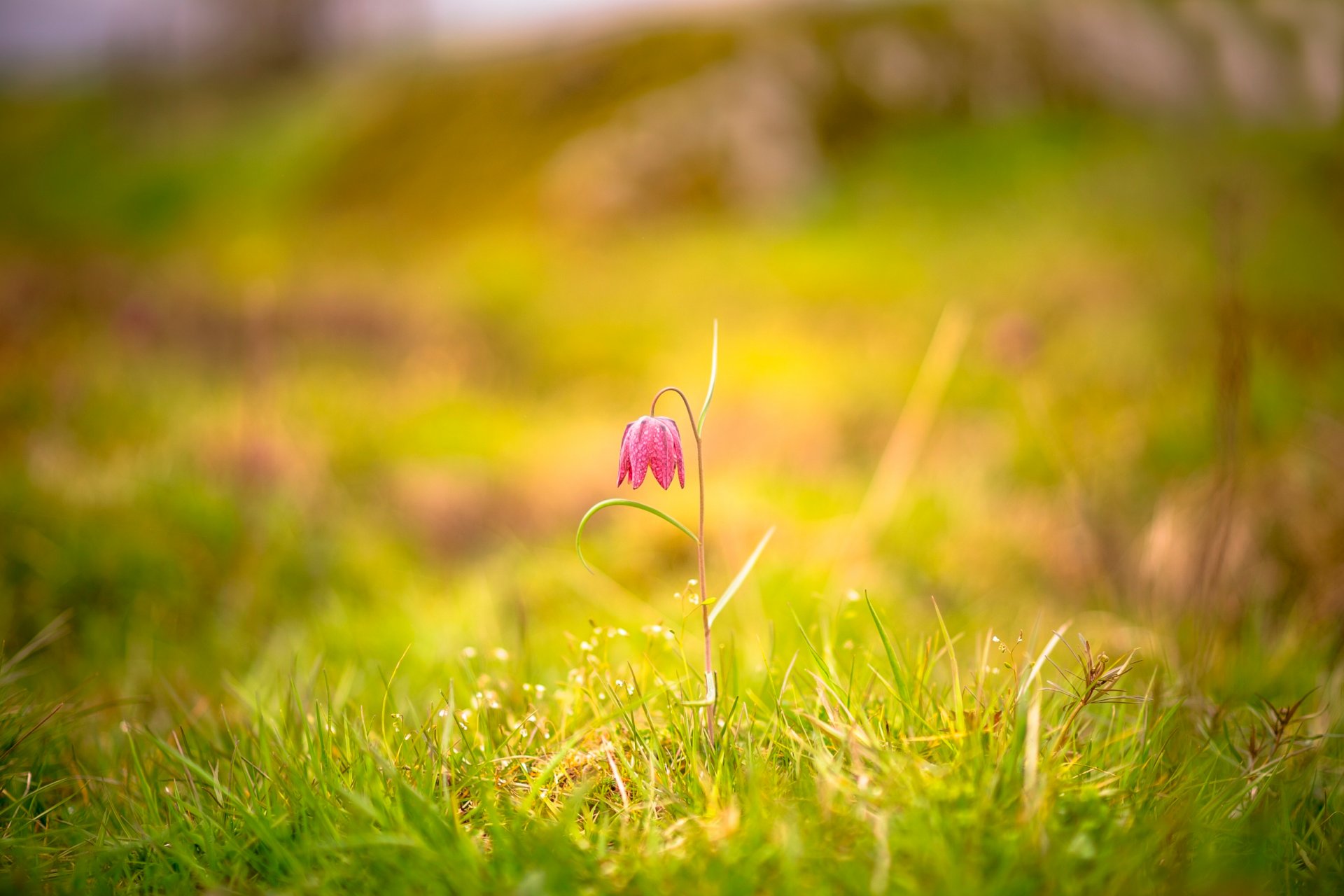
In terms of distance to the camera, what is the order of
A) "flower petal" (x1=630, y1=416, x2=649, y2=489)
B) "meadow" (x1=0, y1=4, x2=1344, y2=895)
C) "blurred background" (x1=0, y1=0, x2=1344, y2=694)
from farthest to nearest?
"blurred background" (x1=0, y1=0, x2=1344, y2=694)
"flower petal" (x1=630, y1=416, x2=649, y2=489)
"meadow" (x1=0, y1=4, x2=1344, y2=895)

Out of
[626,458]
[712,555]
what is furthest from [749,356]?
[626,458]

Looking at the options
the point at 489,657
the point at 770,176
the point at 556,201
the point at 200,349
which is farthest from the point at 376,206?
the point at 489,657

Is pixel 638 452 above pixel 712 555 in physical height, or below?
above

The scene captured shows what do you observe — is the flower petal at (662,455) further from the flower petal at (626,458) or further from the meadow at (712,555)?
the meadow at (712,555)

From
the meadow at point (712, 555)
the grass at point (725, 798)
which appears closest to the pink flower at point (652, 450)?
the meadow at point (712, 555)

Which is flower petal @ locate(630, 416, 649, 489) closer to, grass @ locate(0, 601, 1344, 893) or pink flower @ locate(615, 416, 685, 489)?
pink flower @ locate(615, 416, 685, 489)

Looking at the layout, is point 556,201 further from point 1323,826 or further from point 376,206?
point 1323,826

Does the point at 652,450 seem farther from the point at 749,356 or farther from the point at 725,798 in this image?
the point at 749,356

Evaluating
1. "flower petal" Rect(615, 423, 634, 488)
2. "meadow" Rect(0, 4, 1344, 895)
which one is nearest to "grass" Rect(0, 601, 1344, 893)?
"meadow" Rect(0, 4, 1344, 895)
